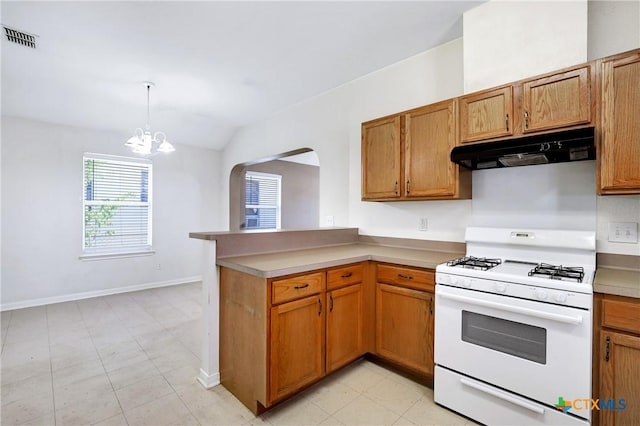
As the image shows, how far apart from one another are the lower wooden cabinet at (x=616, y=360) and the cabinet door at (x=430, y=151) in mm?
1113

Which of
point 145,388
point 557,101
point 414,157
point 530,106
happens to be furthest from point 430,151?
point 145,388

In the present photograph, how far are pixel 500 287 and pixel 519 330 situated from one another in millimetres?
245

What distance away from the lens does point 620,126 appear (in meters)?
1.64

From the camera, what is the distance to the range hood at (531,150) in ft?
5.49

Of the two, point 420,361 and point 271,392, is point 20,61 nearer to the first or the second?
point 271,392

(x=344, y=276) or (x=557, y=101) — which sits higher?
(x=557, y=101)

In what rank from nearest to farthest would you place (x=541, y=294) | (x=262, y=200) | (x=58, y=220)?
(x=541, y=294) < (x=58, y=220) < (x=262, y=200)

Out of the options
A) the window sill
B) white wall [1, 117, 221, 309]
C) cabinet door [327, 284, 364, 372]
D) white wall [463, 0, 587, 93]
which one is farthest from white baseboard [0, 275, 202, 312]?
white wall [463, 0, 587, 93]

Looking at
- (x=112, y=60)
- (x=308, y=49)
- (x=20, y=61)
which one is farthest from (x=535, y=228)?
(x=20, y=61)

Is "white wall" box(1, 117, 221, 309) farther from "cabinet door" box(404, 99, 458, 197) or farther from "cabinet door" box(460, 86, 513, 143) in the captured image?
"cabinet door" box(460, 86, 513, 143)

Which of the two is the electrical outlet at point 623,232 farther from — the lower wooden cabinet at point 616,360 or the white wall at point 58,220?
the white wall at point 58,220

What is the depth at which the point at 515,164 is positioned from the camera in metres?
2.13

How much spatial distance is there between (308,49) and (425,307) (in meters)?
2.45

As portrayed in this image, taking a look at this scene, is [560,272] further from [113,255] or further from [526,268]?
[113,255]
